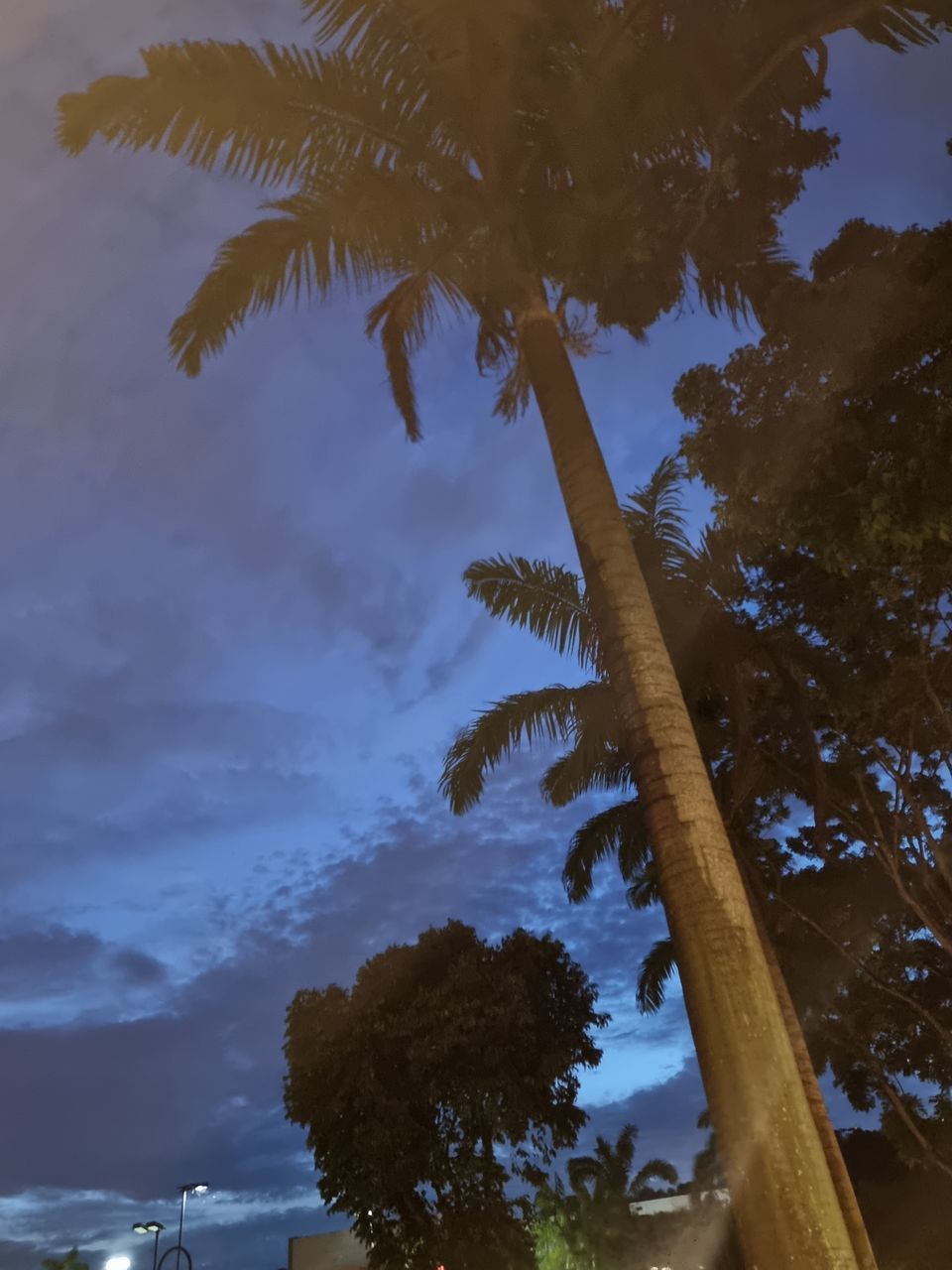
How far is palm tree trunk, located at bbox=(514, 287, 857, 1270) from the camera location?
5.11 m

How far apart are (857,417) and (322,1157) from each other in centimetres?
1860

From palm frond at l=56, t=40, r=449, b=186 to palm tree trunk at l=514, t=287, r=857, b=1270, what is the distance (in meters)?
3.67

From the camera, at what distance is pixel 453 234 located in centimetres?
909

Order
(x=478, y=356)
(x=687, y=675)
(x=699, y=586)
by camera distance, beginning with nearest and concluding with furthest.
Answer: (x=478, y=356)
(x=687, y=675)
(x=699, y=586)

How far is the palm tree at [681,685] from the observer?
14.2 meters

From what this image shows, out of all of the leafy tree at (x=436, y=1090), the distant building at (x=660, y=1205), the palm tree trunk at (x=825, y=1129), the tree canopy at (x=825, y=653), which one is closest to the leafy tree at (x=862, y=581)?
the tree canopy at (x=825, y=653)

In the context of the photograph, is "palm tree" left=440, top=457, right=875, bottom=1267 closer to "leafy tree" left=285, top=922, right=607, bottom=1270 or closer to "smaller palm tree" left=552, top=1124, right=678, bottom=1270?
"leafy tree" left=285, top=922, right=607, bottom=1270

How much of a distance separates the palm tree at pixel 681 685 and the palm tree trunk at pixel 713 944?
633 cm

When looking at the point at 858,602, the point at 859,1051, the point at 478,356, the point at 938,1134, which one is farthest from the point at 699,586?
the point at 938,1134

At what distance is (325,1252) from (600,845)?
30.5 metres

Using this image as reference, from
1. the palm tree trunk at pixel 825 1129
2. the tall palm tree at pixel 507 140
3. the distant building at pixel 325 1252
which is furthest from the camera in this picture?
the distant building at pixel 325 1252

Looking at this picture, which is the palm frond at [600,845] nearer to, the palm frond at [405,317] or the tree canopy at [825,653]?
the tree canopy at [825,653]

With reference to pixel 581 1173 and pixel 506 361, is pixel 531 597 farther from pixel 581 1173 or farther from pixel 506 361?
pixel 581 1173

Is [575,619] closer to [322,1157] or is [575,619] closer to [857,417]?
[857,417]
